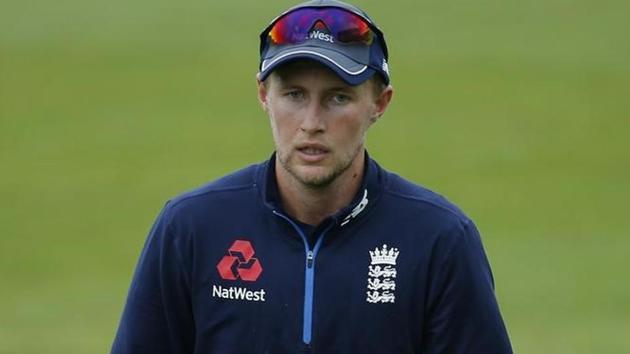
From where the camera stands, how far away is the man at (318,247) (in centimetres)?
449

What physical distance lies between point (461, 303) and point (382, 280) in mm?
226

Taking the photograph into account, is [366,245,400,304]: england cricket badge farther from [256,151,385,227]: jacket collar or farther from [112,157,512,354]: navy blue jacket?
[256,151,385,227]: jacket collar

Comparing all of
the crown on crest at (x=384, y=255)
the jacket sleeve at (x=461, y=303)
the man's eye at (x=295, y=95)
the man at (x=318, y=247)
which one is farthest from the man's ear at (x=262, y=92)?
the jacket sleeve at (x=461, y=303)

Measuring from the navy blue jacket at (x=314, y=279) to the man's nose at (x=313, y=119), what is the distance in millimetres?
264

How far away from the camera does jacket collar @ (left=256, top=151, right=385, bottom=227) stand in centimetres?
459

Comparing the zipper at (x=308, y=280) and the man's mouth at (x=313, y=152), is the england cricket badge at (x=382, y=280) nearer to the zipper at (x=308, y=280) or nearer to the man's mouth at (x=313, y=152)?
the zipper at (x=308, y=280)

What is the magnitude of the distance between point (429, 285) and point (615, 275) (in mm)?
9340

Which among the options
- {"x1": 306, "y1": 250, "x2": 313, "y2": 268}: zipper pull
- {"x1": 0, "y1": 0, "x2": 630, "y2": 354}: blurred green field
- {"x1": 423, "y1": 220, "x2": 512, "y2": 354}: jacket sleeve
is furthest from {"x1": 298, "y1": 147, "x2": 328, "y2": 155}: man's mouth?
{"x1": 0, "y1": 0, "x2": 630, "y2": 354}: blurred green field

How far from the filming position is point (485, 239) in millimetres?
14289

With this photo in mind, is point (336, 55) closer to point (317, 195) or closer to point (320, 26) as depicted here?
point (320, 26)

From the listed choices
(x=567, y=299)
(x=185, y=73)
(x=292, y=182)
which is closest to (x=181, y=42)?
(x=185, y=73)

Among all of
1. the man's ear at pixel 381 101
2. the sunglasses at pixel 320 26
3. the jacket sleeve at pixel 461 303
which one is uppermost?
the sunglasses at pixel 320 26

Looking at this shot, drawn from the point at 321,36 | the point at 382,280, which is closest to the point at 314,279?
the point at 382,280

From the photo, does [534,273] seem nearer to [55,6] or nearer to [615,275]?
[615,275]
